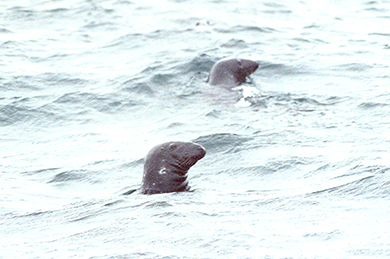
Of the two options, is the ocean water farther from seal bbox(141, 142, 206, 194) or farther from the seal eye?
the seal eye

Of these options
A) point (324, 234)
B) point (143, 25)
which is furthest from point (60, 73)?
point (324, 234)

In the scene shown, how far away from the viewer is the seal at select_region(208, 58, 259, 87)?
526 inches

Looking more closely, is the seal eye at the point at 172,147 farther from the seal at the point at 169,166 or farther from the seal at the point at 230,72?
the seal at the point at 230,72

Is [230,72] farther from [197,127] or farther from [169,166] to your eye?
[169,166]

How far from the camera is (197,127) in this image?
11.0 meters

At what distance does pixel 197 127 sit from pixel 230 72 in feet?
9.28

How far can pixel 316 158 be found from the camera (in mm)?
8750

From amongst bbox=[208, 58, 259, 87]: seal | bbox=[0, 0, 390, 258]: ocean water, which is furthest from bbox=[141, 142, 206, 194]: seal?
bbox=[208, 58, 259, 87]: seal

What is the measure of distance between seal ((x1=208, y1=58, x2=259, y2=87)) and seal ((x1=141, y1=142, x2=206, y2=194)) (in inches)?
201

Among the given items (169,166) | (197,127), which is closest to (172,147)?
(169,166)

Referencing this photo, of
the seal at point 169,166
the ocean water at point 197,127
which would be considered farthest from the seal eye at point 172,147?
the ocean water at point 197,127

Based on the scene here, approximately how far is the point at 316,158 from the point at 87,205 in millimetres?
2850

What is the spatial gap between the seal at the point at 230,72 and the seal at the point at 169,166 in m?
5.12

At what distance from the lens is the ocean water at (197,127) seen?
19.9ft
